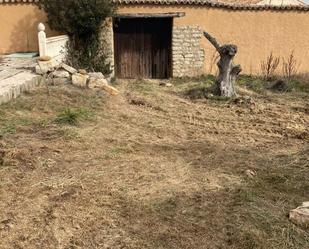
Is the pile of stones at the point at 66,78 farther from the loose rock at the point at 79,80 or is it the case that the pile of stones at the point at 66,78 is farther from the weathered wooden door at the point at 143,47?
the weathered wooden door at the point at 143,47

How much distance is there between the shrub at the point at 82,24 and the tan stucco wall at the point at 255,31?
2622 millimetres

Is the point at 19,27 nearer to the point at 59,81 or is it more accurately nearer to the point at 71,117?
the point at 59,81

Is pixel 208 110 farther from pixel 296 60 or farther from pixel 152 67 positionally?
pixel 296 60

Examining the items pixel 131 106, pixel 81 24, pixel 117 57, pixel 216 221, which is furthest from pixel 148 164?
pixel 117 57

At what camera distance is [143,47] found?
14.4 meters

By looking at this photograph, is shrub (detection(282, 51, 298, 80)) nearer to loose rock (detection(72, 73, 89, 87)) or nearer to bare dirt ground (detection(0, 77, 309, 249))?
bare dirt ground (detection(0, 77, 309, 249))

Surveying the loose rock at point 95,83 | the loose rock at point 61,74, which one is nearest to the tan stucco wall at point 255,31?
the loose rock at point 95,83

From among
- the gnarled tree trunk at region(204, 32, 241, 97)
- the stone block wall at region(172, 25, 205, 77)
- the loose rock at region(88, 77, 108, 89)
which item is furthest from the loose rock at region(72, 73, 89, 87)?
the stone block wall at region(172, 25, 205, 77)

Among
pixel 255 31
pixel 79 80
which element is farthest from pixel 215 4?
pixel 79 80

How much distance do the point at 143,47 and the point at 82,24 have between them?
2.52 metres

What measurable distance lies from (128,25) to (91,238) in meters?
11.2

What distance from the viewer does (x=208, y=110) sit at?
9.40 metres

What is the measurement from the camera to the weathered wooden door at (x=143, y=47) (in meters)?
14.2

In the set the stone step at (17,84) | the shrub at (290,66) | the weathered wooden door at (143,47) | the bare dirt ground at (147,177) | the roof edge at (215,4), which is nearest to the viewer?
the bare dirt ground at (147,177)
